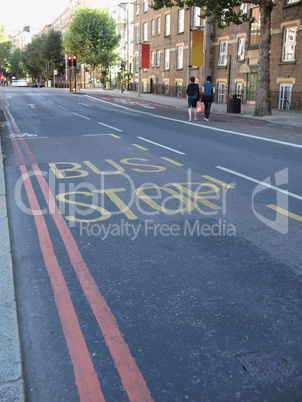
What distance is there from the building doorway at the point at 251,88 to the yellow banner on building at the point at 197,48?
20.6ft

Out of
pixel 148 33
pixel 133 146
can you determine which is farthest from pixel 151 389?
pixel 148 33

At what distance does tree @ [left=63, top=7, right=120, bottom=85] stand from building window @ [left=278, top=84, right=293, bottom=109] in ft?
143

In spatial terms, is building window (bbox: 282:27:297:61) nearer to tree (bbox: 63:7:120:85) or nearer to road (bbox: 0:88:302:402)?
road (bbox: 0:88:302:402)

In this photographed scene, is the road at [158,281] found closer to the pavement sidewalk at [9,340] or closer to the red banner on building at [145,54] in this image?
the pavement sidewalk at [9,340]

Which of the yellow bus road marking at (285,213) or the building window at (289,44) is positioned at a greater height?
the building window at (289,44)

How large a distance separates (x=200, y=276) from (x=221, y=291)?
334mm

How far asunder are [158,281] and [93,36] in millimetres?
68536

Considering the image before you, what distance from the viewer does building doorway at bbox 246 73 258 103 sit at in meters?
30.6

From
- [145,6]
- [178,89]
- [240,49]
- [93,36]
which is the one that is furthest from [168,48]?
[93,36]

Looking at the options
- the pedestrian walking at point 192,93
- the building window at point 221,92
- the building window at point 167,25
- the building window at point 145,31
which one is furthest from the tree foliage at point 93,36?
the pedestrian walking at point 192,93

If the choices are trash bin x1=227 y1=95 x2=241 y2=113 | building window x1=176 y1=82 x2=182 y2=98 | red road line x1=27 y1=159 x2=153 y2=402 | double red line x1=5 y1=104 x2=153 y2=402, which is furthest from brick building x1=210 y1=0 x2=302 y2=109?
red road line x1=27 y1=159 x2=153 y2=402

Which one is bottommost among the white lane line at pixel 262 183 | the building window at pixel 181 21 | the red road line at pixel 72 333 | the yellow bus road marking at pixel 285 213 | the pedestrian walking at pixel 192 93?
the red road line at pixel 72 333

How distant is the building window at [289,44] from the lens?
25.8 metres

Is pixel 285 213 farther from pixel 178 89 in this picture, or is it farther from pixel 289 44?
pixel 178 89
